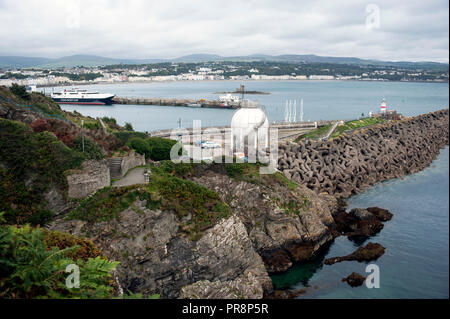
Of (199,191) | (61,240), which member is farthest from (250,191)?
(61,240)

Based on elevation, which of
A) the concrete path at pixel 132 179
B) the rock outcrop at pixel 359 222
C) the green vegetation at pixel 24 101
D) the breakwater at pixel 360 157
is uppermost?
the green vegetation at pixel 24 101

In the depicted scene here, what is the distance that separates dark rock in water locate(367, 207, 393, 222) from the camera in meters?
24.0

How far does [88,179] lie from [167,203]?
3.79 metres

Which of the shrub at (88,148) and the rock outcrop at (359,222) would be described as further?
the rock outcrop at (359,222)

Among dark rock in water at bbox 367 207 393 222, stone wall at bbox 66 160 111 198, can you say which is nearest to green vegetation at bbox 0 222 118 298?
stone wall at bbox 66 160 111 198

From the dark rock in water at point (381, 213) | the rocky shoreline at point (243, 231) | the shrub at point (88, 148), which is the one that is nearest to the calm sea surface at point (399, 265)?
the dark rock in water at point (381, 213)

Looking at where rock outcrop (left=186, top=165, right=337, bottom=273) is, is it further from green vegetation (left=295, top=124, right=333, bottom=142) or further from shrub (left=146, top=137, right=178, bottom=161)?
green vegetation (left=295, top=124, right=333, bottom=142)

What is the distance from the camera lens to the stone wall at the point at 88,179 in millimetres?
16203

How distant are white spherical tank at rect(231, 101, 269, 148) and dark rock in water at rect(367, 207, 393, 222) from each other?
9502 mm

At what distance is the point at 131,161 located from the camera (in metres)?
20.3

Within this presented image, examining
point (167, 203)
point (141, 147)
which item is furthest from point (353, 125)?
point (167, 203)

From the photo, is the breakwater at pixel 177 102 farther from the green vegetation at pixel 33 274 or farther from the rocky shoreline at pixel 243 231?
the green vegetation at pixel 33 274

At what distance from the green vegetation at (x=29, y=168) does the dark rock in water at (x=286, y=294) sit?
10.2m

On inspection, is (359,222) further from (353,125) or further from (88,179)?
(353,125)
